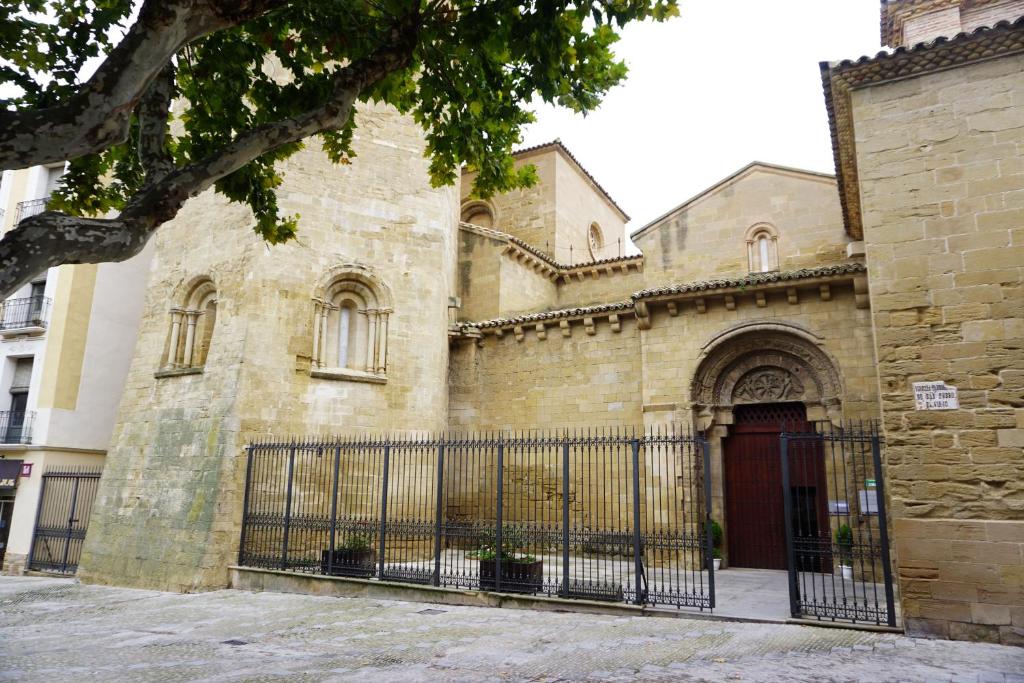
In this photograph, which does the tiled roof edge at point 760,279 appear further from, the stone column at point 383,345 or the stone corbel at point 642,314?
the stone column at point 383,345

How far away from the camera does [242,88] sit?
755cm

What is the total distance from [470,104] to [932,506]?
657 centimetres

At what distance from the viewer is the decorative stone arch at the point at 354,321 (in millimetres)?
13844

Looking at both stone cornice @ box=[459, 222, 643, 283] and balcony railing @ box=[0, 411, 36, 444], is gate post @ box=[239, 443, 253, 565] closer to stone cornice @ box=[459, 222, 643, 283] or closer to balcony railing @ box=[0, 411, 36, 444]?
balcony railing @ box=[0, 411, 36, 444]

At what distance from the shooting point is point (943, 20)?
11812 mm

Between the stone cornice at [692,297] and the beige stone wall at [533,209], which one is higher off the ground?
the beige stone wall at [533,209]

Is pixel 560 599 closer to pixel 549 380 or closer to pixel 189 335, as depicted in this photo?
pixel 549 380

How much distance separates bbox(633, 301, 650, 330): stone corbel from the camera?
43.8ft

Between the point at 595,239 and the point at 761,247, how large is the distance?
Answer: 11203 millimetres

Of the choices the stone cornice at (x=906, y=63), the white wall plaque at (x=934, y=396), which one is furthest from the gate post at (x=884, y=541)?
the stone cornice at (x=906, y=63)

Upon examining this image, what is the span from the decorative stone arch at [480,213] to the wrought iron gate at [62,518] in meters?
12.5

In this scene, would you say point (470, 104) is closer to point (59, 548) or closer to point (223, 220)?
point (223, 220)

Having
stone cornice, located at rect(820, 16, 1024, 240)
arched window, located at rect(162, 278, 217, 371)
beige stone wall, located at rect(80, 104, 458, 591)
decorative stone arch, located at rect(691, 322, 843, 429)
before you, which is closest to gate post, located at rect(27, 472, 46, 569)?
beige stone wall, located at rect(80, 104, 458, 591)

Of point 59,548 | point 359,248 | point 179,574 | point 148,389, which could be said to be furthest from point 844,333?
point 59,548
